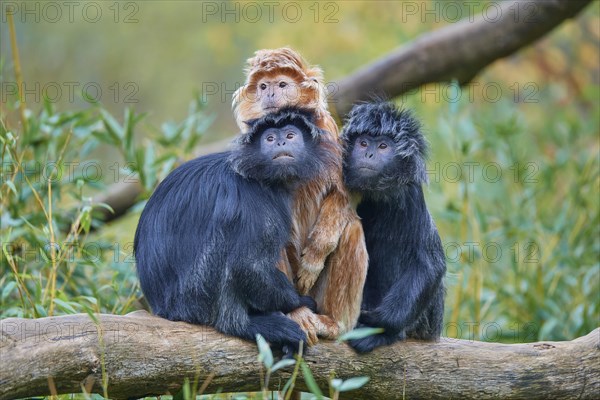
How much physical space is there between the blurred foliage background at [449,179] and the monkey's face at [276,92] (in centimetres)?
72

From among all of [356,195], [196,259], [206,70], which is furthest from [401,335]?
[206,70]

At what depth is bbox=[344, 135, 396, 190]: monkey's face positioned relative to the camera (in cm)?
408

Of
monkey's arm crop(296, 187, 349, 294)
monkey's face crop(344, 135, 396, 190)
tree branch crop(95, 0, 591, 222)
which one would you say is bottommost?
monkey's arm crop(296, 187, 349, 294)

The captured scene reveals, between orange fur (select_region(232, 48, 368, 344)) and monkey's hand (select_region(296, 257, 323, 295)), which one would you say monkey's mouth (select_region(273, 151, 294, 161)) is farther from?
monkey's hand (select_region(296, 257, 323, 295))

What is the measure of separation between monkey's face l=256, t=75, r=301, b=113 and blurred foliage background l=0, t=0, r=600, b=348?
0.72m

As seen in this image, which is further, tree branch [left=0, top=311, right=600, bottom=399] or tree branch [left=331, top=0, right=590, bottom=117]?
tree branch [left=331, top=0, right=590, bottom=117]

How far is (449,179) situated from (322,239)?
4669 millimetres

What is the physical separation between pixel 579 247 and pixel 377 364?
3472mm

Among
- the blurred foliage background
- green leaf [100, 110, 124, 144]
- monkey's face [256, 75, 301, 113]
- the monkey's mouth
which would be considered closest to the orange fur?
the monkey's mouth

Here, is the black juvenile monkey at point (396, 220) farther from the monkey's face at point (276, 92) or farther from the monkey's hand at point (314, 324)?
the monkey's face at point (276, 92)

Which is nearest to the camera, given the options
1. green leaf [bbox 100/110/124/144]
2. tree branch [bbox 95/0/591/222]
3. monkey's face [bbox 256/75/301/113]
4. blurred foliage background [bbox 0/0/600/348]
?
monkey's face [bbox 256/75/301/113]

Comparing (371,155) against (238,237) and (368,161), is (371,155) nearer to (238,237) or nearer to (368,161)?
(368,161)

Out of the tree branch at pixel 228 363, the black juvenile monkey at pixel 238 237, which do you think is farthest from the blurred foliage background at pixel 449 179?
the tree branch at pixel 228 363

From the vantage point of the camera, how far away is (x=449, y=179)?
27.7 feet
